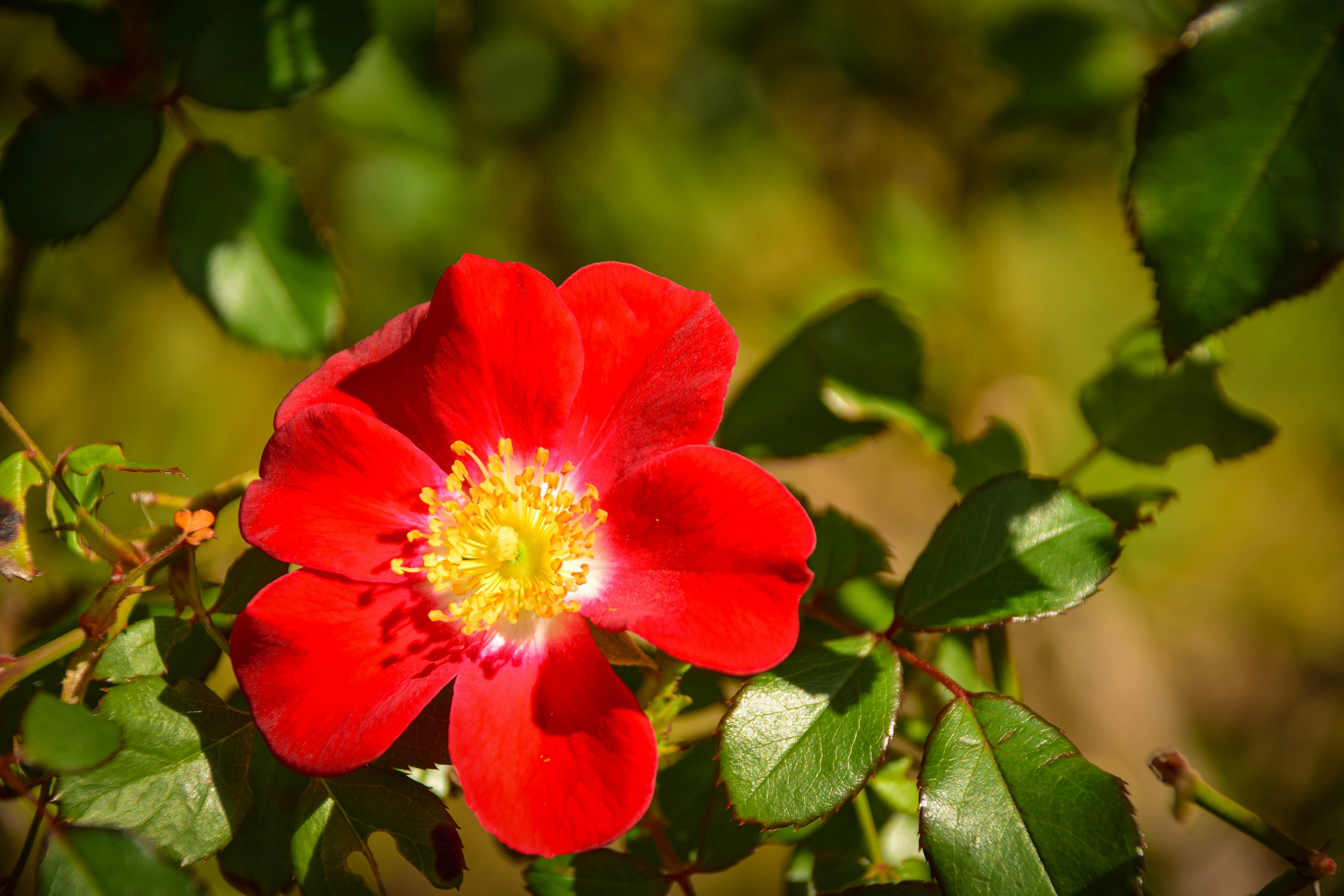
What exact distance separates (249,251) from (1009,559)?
2.98 ft

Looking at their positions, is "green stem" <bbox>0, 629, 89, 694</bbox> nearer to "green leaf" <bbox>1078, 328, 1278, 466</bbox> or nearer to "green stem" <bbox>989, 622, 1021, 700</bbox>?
"green stem" <bbox>989, 622, 1021, 700</bbox>

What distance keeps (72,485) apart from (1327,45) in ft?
3.72

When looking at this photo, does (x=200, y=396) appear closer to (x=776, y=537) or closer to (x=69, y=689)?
(x=69, y=689)

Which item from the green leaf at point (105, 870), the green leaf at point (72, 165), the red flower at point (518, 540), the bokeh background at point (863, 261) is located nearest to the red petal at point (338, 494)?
the red flower at point (518, 540)

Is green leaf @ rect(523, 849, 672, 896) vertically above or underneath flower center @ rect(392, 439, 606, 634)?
underneath

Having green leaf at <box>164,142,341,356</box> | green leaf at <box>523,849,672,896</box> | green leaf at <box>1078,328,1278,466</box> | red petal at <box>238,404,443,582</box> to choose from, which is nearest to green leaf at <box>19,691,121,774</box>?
red petal at <box>238,404,443,582</box>

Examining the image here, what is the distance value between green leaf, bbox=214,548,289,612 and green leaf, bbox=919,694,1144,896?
0.60m

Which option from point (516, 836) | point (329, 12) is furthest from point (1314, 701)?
point (329, 12)

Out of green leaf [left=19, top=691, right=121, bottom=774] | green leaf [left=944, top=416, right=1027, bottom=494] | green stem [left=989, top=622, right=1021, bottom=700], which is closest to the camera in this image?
green leaf [left=19, top=691, right=121, bottom=774]

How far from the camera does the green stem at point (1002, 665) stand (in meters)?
0.90

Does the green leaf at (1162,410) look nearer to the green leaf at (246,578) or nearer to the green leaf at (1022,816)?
the green leaf at (1022,816)

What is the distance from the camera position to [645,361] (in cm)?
75

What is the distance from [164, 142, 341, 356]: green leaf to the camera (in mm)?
990

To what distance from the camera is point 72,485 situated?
0.71 metres
